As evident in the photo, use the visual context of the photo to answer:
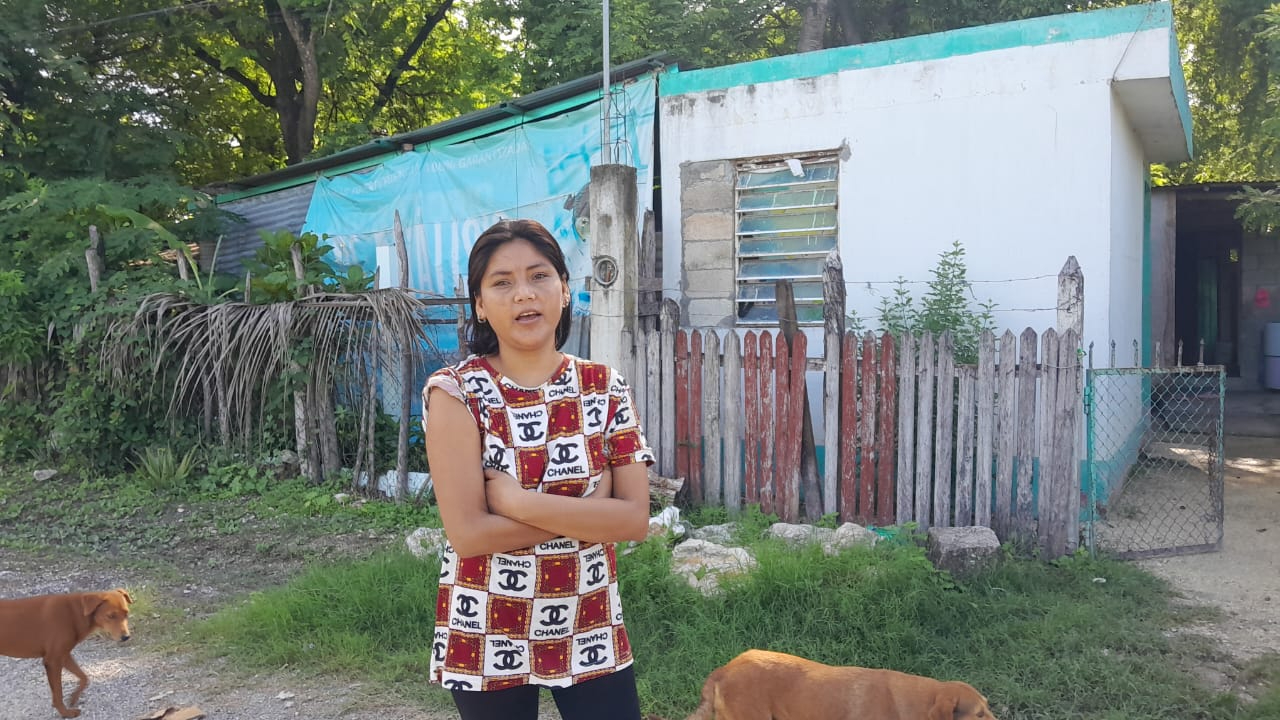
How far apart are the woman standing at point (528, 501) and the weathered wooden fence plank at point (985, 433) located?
3.99 meters

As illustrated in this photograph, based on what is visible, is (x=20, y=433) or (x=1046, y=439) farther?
(x=20, y=433)

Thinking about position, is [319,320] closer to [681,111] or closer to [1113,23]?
[681,111]

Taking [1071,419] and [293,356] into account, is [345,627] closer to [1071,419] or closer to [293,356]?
[293,356]

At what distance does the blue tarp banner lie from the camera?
7.75 metres

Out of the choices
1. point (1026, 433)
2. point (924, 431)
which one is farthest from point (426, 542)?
point (1026, 433)

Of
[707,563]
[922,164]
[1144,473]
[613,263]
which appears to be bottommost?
[1144,473]

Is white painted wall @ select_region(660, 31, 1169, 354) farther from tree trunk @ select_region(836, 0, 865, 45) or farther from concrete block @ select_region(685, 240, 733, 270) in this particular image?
tree trunk @ select_region(836, 0, 865, 45)

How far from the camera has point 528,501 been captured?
171 centimetres

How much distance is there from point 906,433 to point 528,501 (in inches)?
A: 170

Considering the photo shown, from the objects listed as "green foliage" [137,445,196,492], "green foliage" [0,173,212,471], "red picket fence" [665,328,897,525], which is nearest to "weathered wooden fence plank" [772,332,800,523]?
"red picket fence" [665,328,897,525]

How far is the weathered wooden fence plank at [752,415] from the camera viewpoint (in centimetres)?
608

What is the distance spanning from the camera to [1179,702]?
3494 mm

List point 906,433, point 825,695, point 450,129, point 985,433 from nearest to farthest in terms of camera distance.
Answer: point 825,695
point 985,433
point 906,433
point 450,129

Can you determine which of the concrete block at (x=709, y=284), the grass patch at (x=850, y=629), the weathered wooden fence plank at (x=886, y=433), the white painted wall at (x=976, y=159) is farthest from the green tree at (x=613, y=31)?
the grass patch at (x=850, y=629)
